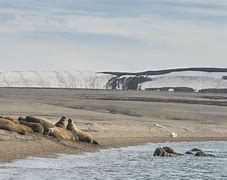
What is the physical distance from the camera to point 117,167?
21.8 m

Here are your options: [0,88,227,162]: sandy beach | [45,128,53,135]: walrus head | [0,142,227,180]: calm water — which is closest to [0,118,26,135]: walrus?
[0,88,227,162]: sandy beach

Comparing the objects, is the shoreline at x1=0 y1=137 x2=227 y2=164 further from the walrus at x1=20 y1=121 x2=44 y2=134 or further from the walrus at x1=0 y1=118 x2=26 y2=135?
the walrus at x1=20 y1=121 x2=44 y2=134

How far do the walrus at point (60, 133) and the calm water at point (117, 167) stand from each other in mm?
1723

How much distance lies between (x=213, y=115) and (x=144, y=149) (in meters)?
→ 18.9

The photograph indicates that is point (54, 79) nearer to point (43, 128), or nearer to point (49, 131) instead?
point (43, 128)

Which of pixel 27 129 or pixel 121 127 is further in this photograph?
pixel 121 127

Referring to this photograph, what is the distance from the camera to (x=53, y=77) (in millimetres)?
167000

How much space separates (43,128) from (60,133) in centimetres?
69

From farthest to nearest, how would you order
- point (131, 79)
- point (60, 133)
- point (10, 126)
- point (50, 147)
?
point (131, 79)
point (60, 133)
point (10, 126)
point (50, 147)

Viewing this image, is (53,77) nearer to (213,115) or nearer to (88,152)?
(213,115)

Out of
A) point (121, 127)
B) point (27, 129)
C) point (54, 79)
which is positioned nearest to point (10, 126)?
point (27, 129)

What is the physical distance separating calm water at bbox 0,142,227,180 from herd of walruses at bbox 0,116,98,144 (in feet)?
5.51

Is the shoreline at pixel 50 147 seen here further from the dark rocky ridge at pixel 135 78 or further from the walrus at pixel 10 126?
the dark rocky ridge at pixel 135 78

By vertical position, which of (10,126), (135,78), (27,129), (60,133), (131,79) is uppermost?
(10,126)
